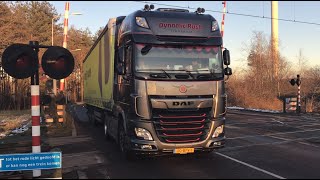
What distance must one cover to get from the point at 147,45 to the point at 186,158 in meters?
3.07

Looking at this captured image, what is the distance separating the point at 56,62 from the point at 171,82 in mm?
2484

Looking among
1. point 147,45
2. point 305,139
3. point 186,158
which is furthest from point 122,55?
point 305,139

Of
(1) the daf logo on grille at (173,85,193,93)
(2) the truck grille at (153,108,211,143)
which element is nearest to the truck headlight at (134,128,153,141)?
(2) the truck grille at (153,108,211,143)

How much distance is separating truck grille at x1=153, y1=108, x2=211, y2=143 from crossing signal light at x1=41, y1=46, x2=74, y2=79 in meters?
2.14

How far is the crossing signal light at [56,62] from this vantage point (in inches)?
319

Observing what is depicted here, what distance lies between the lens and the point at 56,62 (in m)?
8.13

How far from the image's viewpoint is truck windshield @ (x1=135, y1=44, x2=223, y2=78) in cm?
897

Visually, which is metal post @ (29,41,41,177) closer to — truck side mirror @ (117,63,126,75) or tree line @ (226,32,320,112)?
truck side mirror @ (117,63,126,75)

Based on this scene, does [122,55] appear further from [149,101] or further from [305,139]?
[305,139]

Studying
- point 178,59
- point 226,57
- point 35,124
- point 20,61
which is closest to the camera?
point 20,61

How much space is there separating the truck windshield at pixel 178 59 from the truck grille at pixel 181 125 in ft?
3.08

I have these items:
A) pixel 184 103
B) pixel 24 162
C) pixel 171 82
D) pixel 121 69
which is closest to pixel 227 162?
pixel 184 103

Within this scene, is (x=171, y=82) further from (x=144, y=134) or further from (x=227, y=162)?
(x=227, y=162)

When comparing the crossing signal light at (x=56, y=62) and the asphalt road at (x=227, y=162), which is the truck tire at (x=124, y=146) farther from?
the crossing signal light at (x=56, y=62)
